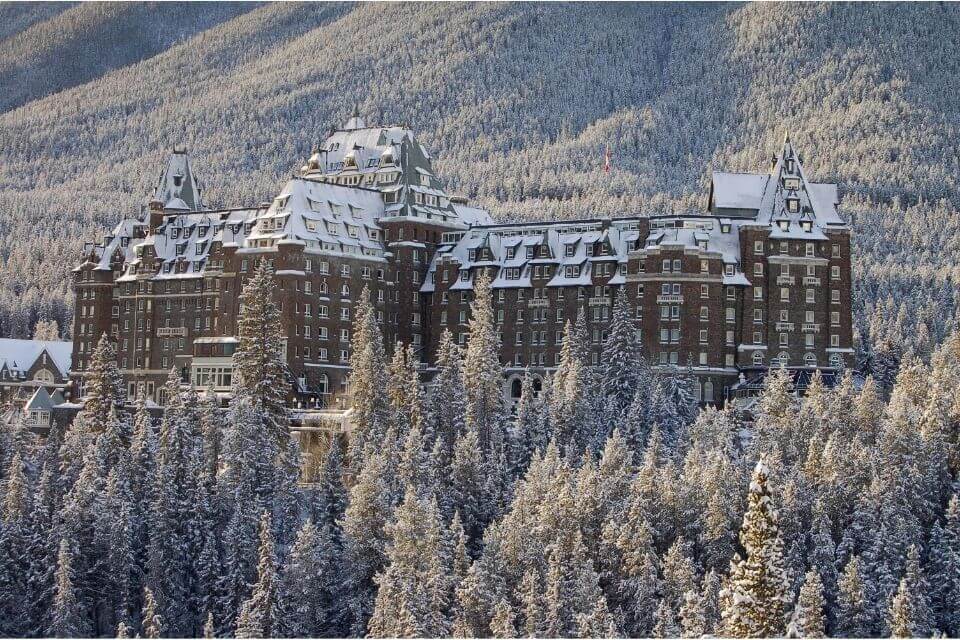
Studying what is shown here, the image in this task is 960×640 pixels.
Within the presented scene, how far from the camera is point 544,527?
115 meters

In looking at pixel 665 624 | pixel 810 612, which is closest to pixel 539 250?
pixel 665 624

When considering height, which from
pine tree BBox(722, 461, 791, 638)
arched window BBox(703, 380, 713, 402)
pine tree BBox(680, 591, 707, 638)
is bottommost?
pine tree BBox(680, 591, 707, 638)

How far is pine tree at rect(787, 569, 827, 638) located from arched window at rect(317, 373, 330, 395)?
63.7 meters

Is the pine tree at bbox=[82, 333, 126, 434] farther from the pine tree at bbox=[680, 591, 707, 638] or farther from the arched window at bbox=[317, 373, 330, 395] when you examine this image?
the pine tree at bbox=[680, 591, 707, 638]

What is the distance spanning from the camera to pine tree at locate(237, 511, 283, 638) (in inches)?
4390

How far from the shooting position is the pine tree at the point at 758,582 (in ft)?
261

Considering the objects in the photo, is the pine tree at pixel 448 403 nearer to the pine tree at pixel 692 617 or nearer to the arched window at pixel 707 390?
the arched window at pixel 707 390

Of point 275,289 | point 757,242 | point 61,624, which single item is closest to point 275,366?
point 275,289

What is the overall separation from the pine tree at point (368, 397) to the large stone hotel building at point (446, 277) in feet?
49.4

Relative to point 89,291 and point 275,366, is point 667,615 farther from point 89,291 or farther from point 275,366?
point 89,291

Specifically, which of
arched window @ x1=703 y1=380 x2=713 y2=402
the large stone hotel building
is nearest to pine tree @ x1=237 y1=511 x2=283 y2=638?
the large stone hotel building

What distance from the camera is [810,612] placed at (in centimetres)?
10206

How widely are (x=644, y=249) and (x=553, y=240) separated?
1142cm

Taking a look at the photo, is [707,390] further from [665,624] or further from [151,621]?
[151,621]
